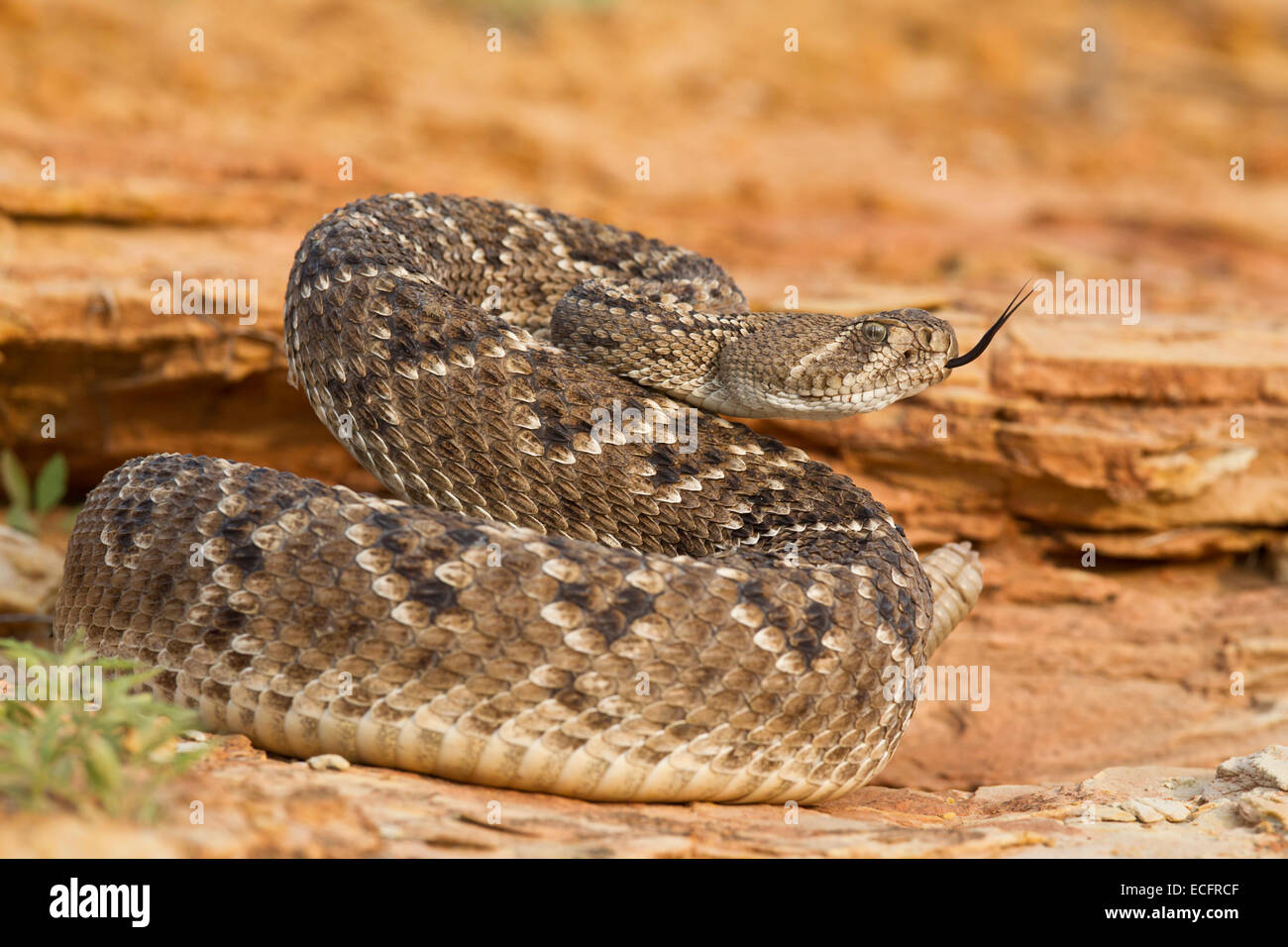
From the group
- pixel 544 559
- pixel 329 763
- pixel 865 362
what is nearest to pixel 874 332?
pixel 865 362

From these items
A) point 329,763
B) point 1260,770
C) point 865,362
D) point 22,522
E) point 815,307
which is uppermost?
point 815,307

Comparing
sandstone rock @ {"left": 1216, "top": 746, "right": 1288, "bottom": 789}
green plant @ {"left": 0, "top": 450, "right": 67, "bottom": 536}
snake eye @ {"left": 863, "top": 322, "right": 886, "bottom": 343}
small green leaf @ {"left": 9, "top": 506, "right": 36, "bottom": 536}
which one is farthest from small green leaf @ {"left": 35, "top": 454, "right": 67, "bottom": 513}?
sandstone rock @ {"left": 1216, "top": 746, "right": 1288, "bottom": 789}

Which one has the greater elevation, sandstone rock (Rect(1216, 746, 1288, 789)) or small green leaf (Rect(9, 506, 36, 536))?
small green leaf (Rect(9, 506, 36, 536))

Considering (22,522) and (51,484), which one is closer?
(22,522)

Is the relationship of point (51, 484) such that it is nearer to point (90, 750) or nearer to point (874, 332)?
point (90, 750)

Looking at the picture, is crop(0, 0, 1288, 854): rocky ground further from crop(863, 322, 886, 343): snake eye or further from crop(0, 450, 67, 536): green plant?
crop(863, 322, 886, 343): snake eye
